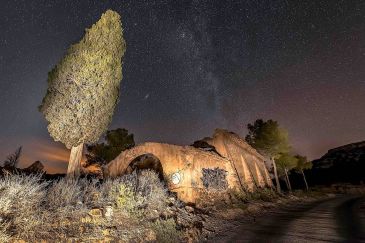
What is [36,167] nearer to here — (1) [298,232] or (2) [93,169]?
(2) [93,169]

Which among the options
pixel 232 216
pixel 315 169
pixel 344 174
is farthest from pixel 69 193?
pixel 315 169

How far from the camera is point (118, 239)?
7734 millimetres

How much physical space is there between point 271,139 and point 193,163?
20.6 metres

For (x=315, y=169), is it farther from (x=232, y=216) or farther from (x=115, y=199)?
(x=115, y=199)

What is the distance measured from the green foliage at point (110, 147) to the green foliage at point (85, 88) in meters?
21.4

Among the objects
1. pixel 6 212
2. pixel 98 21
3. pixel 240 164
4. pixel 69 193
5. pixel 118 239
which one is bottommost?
pixel 118 239

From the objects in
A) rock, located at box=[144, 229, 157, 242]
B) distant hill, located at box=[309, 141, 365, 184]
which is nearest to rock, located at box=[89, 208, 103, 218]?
rock, located at box=[144, 229, 157, 242]

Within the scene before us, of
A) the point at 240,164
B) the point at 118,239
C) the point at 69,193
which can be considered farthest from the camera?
the point at 240,164

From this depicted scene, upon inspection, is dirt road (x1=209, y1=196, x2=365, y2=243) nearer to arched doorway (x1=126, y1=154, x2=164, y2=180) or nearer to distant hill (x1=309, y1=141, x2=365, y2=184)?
arched doorway (x1=126, y1=154, x2=164, y2=180)

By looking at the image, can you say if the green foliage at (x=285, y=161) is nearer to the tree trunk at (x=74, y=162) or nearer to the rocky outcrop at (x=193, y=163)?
the rocky outcrop at (x=193, y=163)

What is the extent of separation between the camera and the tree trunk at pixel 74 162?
14.9m

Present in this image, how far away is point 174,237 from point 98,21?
1329 centimetres

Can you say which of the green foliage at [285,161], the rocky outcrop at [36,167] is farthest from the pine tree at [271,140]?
the rocky outcrop at [36,167]

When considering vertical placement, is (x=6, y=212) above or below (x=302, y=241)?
above
